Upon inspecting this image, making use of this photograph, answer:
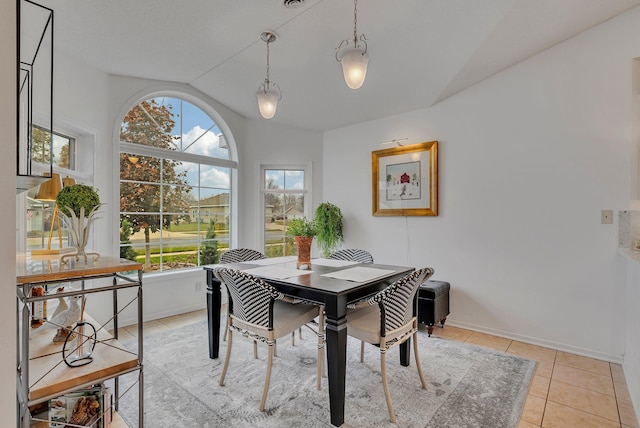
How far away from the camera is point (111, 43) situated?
2779 mm

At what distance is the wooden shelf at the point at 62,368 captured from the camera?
1149 millimetres

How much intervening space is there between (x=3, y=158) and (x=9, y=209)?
0.42ft

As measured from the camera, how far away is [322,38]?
9.07 feet

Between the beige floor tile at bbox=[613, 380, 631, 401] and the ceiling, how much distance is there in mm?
2763

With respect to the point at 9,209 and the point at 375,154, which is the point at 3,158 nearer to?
the point at 9,209

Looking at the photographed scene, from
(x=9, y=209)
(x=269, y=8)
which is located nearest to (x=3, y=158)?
(x=9, y=209)

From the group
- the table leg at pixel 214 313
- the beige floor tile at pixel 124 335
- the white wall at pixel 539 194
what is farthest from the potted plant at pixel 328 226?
the beige floor tile at pixel 124 335

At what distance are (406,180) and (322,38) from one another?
187 cm

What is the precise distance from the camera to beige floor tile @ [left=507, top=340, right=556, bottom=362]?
2.77 m

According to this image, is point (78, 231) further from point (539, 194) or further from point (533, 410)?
point (539, 194)

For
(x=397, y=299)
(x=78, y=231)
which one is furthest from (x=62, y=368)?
(x=397, y=299)

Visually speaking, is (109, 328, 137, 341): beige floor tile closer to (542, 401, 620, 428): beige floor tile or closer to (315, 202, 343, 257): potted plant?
(315, 202, 343, 257): potted plant

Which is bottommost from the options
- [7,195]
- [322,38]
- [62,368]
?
[62,368]

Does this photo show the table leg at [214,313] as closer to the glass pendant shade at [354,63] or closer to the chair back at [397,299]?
the chair back at [397,299]
